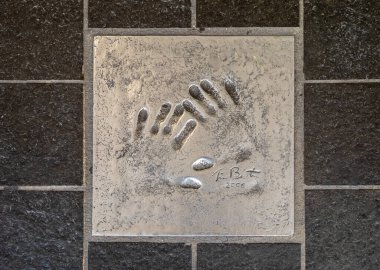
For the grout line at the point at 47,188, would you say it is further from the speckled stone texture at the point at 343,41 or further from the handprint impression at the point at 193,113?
the speckled stone texture at the point at 343,41

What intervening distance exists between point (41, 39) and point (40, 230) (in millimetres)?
575

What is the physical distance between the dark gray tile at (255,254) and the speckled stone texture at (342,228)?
6 cm

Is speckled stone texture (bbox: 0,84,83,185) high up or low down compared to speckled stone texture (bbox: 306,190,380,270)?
up

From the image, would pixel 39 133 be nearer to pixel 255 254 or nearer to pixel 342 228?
pixel 255 254

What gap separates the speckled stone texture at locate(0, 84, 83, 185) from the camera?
1.73 meters

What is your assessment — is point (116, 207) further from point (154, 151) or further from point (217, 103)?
point (217, 103)

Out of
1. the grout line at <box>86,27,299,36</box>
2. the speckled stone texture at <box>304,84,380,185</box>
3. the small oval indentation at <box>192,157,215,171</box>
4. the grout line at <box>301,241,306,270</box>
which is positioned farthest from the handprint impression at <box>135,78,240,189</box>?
the grout line at <box>301,241,306,270</box>

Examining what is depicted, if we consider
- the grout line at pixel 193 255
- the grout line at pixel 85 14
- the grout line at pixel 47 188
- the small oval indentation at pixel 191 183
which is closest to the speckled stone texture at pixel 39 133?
the grout line at pixel 47 188

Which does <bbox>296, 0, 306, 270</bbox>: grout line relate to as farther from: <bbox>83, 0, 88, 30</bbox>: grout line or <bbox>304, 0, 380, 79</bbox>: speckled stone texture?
<bbox>83, 0, 88, 30</bbox>: grout line

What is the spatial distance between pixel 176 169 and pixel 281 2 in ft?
1.93

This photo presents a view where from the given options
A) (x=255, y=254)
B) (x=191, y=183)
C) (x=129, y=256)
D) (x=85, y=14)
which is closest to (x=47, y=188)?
(x=129, y=256)

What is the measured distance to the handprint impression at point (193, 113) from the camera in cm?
171

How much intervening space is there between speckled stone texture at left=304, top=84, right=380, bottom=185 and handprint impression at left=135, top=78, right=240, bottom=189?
9.7 inches

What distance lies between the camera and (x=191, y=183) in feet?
→ 5.63
